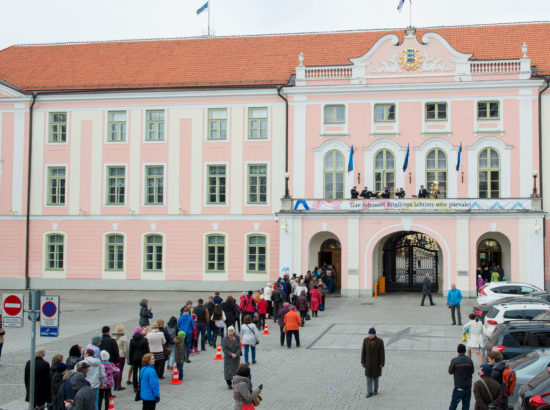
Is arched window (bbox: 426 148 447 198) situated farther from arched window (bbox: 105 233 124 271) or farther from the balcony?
arched window (bbox: 105 233 124 271)

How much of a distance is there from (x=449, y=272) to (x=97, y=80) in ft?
76.8

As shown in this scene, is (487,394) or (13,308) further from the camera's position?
(13,308)

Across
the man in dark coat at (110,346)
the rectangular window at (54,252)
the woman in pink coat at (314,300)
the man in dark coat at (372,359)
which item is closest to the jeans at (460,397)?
the man in dark coat at (372,359)

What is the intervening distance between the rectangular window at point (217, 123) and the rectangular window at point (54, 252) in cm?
1095

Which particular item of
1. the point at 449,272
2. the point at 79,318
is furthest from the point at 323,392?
the point at 449,272

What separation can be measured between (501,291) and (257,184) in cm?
1555

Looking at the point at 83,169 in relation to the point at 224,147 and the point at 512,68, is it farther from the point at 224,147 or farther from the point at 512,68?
the point at 512,68

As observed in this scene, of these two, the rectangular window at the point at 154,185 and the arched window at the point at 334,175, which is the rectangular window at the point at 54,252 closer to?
the rectangular window at the point at 154,185

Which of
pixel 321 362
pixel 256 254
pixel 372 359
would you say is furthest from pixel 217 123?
pixel 372 359

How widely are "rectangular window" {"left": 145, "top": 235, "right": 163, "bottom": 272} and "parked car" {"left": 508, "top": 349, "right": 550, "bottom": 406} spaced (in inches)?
1100

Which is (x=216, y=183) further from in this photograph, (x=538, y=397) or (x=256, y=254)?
(x=538, y=397)

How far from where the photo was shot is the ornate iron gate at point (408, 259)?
36.3 metres

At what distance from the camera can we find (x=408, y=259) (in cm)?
3700

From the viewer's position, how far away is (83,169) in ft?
130
